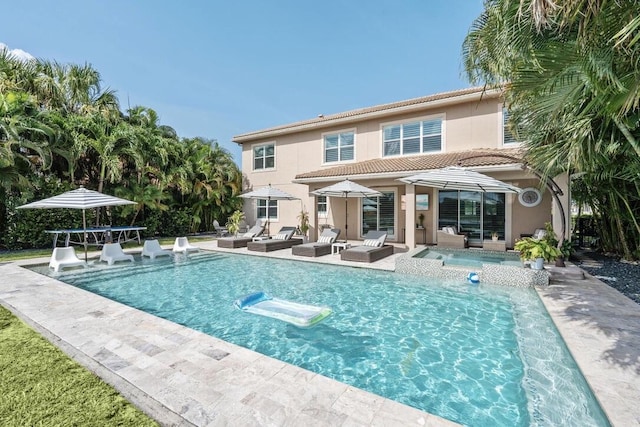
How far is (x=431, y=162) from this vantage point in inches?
596

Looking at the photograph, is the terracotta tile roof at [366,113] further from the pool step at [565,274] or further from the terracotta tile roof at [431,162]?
the pool step at [565,274]

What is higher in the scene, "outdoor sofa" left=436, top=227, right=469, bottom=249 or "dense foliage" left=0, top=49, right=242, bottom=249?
"dense foliage" left=0, top=49, right=242, bottom=249

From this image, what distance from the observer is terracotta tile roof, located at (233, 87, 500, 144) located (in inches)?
626

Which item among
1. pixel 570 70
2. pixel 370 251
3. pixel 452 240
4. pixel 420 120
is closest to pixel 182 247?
pixel 370 251

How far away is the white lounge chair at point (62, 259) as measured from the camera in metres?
11.2

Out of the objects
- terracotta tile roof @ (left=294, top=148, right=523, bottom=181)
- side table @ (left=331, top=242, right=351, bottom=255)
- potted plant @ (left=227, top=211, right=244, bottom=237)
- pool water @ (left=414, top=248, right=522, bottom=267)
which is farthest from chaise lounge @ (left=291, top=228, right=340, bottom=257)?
potted plant @ (left=227, top=211, right=244, bottom=237)

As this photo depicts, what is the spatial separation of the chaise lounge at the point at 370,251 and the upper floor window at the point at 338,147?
7751 millimetres

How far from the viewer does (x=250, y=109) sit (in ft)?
118

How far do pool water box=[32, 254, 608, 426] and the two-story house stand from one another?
651 centimetres

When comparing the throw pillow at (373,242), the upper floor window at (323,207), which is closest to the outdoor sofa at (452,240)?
the throw pillow at (373,242)

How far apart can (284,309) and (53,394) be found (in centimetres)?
446

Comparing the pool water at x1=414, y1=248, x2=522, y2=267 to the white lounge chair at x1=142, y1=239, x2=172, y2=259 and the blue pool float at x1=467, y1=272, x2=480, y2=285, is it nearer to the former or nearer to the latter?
the blue pool float at x1=467, y1=272, x2=480, y2=285

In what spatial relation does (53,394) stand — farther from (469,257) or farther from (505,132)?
(505,132)

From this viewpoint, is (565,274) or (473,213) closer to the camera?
(565,274)
